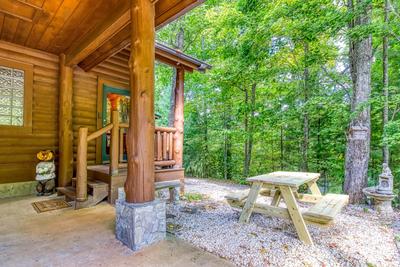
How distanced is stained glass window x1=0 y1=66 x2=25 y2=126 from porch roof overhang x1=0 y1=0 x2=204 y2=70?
60 cm

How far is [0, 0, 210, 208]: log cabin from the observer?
7.50 feet

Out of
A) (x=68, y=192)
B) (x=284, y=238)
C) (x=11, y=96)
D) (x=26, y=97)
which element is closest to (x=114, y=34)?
(x=26, y=97)

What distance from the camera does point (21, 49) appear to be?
4.06 metres

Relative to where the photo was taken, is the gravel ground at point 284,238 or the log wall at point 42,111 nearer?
the gravel ground at point 284,238

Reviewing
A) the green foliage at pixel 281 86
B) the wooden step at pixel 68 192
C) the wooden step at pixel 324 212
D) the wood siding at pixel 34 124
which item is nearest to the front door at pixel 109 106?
the wood siding at pixel 34 124

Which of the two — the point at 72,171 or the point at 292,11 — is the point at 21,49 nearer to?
the point at 72,171

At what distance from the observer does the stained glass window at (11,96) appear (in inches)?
155

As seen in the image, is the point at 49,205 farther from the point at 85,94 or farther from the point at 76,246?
the point at 85,94

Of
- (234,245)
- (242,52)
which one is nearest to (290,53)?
(242,52)

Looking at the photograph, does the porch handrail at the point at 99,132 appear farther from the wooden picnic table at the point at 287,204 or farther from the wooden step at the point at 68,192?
the wooden picnic table at the point at 287,204

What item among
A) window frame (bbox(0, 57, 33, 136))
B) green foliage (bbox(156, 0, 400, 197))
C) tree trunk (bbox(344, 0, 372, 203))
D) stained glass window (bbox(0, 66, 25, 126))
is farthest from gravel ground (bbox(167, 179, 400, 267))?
stained glass window (bbox(0, 66, 25, 126))

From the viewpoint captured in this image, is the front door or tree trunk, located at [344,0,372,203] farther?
the front door

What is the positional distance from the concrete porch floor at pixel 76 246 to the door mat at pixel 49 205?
228mm

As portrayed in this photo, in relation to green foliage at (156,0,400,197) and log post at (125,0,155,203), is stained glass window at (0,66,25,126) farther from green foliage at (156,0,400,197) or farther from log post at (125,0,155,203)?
green foliage at (156,0,400,197)
